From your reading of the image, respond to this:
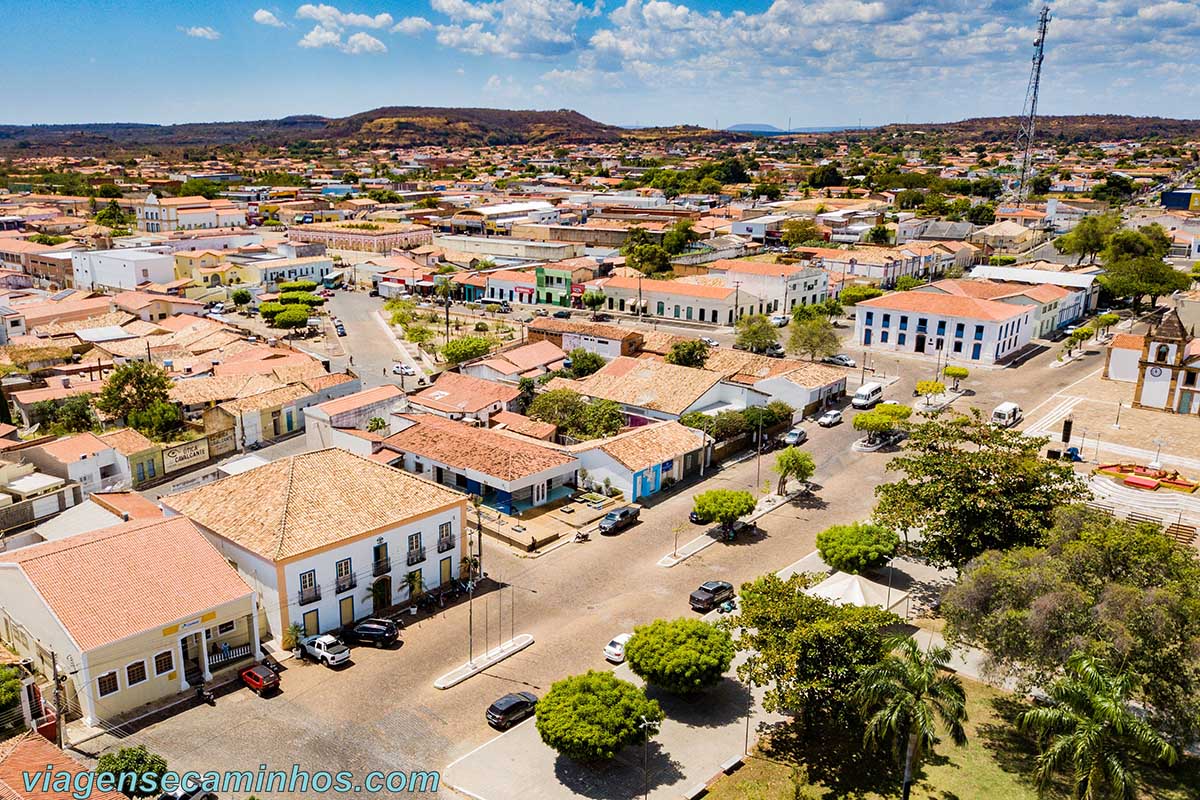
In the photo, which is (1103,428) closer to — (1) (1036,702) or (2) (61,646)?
(1) (1036,702)

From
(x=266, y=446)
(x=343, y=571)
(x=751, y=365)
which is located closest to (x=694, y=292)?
(x=751, y=365)

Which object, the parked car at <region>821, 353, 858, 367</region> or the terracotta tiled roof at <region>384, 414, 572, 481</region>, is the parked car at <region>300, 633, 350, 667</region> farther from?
the parked car at <region>821, 353, 858, 367</region>

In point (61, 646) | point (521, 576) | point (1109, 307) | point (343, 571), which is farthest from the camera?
point (1109, 307)

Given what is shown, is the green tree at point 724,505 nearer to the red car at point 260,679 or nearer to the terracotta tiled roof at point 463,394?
the terracotta tiled roof at point 463,394

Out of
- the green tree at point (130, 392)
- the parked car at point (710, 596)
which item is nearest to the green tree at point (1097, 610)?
the parked car at point (710, 596)

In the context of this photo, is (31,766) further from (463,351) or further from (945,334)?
(945,334)

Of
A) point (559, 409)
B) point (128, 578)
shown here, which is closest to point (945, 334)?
point (559, 409)
